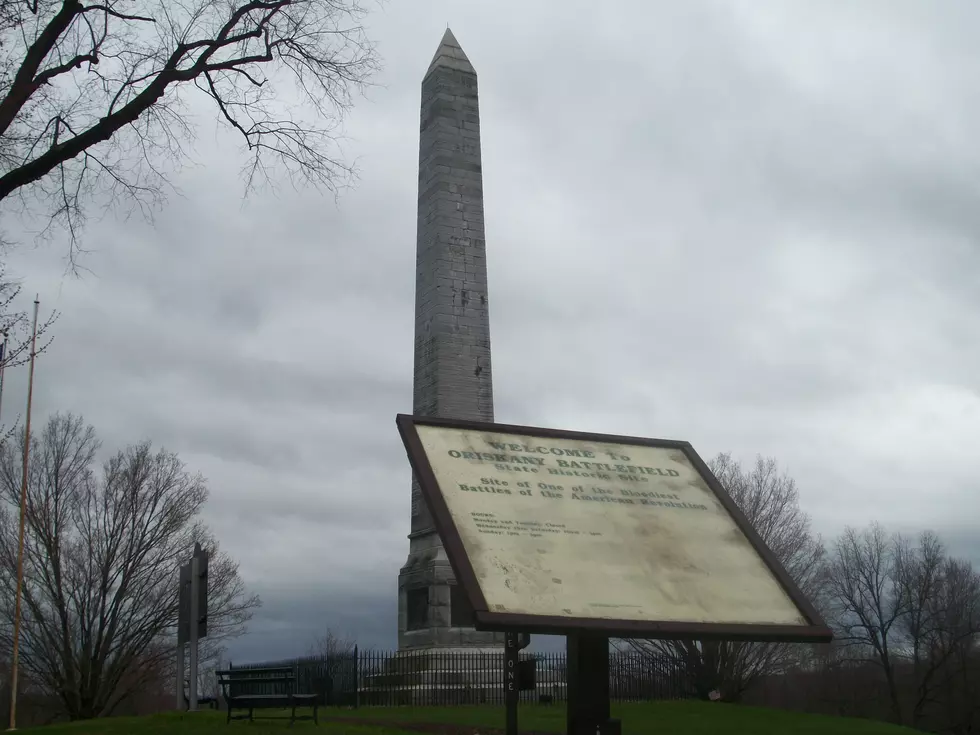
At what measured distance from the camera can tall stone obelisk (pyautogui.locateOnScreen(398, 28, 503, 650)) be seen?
21109mm

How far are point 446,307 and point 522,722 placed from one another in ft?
29.5

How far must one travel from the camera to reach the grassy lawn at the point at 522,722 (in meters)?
13.2

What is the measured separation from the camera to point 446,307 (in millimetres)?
21828

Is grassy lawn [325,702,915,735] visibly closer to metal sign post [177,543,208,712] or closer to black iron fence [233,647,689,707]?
black iron fence [233,647,689,707]

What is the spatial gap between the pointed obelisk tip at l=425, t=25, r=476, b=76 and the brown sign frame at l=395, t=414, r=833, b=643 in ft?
60.1

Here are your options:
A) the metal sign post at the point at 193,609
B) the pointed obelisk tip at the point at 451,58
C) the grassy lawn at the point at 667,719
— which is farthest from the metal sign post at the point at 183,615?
the pointed obelisk tip at the point at 451,58

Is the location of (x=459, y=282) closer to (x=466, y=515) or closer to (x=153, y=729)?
(x=153, y=729)

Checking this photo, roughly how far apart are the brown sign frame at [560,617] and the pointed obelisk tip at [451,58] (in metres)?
18.3

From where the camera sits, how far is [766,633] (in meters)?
5.38

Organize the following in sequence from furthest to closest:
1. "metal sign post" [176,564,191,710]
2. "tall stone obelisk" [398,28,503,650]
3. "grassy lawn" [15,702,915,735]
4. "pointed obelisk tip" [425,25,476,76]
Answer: "pointed obelisk tip" [425,25,476,76] → "tall stone obelisk" [398,28,503,650] → "metal sign post" [176,564,191,710] → "grassy lawn" [15,702,915,735]

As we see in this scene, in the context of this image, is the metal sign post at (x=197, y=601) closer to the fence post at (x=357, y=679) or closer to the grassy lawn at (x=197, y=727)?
the grassy lawn at (x=197, y=727)

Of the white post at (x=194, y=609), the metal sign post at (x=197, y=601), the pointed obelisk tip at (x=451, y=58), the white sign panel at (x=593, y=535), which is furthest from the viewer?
the pointed obelisk tip at (x=451, y=58)

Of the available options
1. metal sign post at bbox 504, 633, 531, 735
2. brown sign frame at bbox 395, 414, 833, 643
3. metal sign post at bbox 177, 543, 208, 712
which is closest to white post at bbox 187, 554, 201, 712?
metal sign post at bbox 177, 543, 208, 712

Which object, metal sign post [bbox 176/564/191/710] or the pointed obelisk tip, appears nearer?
metal sign post [bbox 176/564/191/710]
